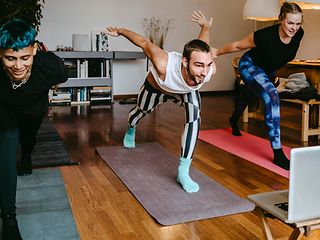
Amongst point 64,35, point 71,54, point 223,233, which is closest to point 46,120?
point 71,54

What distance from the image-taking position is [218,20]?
7188 mm

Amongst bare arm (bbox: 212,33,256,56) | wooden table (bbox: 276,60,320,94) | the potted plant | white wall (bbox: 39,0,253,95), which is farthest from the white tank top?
white wall (bbox: 39,0,253,95)

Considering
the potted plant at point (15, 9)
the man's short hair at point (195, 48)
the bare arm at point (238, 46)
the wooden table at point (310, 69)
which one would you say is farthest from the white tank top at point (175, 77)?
the potted plant at point (15, 9)

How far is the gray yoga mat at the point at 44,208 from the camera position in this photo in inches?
78.7

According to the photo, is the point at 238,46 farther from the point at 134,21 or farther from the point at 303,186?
the point at 134,21

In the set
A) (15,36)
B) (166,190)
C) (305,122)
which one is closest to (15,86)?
(15,36)

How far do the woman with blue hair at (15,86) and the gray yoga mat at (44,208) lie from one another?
0.20m

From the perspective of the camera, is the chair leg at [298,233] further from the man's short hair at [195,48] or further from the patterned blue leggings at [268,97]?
the patterned blue leggings at [268,97]

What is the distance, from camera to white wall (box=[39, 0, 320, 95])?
630 centimetres

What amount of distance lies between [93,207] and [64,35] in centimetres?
455

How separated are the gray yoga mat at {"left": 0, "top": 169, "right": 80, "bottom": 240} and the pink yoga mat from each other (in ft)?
4.98

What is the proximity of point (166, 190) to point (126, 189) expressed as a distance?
257 millimetres

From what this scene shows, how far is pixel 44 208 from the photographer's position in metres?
2.28

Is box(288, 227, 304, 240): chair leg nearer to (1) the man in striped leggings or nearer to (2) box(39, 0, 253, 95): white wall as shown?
(1) the man in striped leggings
